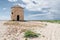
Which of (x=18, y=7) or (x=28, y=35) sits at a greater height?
(x=18, y=7)

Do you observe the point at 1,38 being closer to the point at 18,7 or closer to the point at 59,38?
the point at 59,38

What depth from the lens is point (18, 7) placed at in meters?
29.4

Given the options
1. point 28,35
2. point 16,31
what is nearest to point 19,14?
point 16,31

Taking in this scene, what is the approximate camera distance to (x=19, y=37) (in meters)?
15.3

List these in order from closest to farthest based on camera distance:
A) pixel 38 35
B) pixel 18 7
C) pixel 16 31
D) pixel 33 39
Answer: pixel 33 39 < pixel 38 35 < pixel 16 31 < pixel 18 7

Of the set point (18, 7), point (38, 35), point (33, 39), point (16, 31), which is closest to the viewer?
point (33, 39)

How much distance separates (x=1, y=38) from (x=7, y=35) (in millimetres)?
1024

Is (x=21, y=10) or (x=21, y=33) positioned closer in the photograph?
(x=21, y=33)

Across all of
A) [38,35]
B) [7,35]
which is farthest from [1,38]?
[38,35]

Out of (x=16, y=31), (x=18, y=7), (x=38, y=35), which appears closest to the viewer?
(x=38, y=35)

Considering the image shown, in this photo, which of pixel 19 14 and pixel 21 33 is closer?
pixel 21 33

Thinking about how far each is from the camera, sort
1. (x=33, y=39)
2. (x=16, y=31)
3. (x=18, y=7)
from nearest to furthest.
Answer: (x=33, y=39) < (x=16, y=31) < (x=18, y=7)

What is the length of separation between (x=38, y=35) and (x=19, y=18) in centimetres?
1475

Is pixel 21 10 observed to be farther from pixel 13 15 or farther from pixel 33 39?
pixel 33 39
